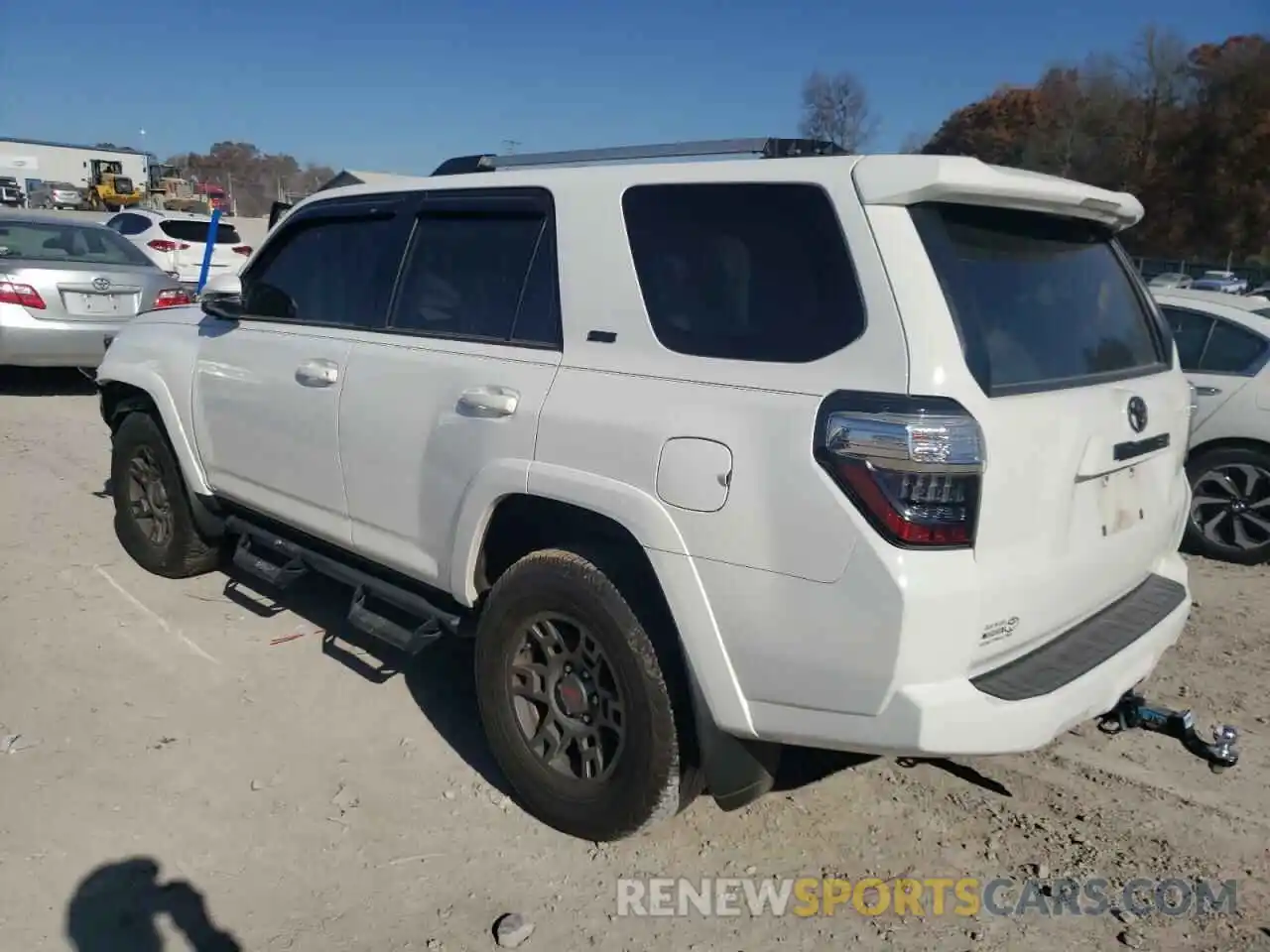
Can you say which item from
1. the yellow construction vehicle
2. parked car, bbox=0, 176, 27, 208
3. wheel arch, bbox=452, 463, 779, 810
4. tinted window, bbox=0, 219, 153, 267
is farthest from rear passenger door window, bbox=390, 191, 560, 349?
the yellow construction vehicle

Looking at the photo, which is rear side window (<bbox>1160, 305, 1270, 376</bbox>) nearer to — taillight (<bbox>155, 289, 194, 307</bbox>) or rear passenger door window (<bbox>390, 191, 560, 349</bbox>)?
rear passenger door window (<bbox>390, 191, 560, 349</bbox>)

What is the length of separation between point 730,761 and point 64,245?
30.9ft

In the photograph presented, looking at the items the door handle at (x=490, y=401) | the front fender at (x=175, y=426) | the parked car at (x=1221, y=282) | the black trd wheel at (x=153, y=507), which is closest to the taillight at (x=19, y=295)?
the black trd wheel at (x=153, y=507)

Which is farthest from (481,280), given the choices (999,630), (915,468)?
(999,630)

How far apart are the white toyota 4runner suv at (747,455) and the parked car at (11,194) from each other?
49.9 metres

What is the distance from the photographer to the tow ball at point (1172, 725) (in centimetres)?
307

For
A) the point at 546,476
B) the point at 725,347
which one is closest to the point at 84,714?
the point at 546,476

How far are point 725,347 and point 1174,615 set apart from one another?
1689 mm

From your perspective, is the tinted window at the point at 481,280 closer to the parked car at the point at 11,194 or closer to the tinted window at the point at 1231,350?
the tinted window at the point at 1231,350

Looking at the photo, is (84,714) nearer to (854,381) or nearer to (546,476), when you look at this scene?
(546,476)

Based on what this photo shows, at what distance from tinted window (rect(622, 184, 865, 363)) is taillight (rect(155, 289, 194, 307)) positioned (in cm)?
752

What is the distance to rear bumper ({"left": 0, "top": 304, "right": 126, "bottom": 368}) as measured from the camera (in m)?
8.55

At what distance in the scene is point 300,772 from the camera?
135 inches

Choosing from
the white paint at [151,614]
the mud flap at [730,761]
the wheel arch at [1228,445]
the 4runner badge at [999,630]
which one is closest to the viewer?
the 4runner badge at [999,630]
